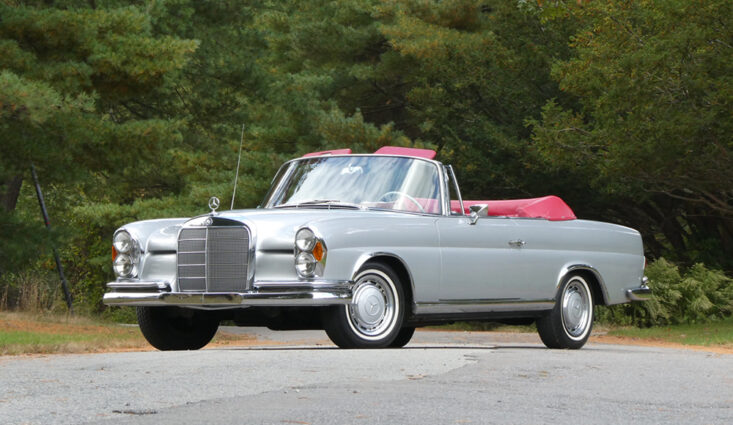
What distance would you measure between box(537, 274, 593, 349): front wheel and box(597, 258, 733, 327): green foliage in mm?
11051

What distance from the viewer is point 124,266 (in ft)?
35.6

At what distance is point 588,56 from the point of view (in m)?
24.1

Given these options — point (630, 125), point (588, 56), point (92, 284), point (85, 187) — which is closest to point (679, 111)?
point (630, 125)

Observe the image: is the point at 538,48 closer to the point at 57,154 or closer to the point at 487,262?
the point at 57,154

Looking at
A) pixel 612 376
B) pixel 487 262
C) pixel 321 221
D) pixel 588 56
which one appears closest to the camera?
pixel 612 376

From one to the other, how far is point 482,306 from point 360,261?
1.91 meters

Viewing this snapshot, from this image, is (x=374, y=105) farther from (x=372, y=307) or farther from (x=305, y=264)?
(x=305, y=264)

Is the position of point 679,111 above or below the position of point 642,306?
above

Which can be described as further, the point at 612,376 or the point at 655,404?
the point at 612,376

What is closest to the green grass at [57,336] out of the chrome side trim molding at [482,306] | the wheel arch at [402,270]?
the wheel arch at [402,270]

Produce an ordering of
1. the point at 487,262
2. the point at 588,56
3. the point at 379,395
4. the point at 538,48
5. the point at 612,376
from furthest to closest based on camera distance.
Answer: the point at 538,48, the point at 588,56, the point at 487,262, the point at 612,376, the point at 379,395

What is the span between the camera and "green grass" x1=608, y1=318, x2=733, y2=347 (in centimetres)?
1950

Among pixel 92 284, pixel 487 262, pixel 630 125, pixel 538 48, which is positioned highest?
pixel 538 48

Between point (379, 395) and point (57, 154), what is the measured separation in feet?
51.3
